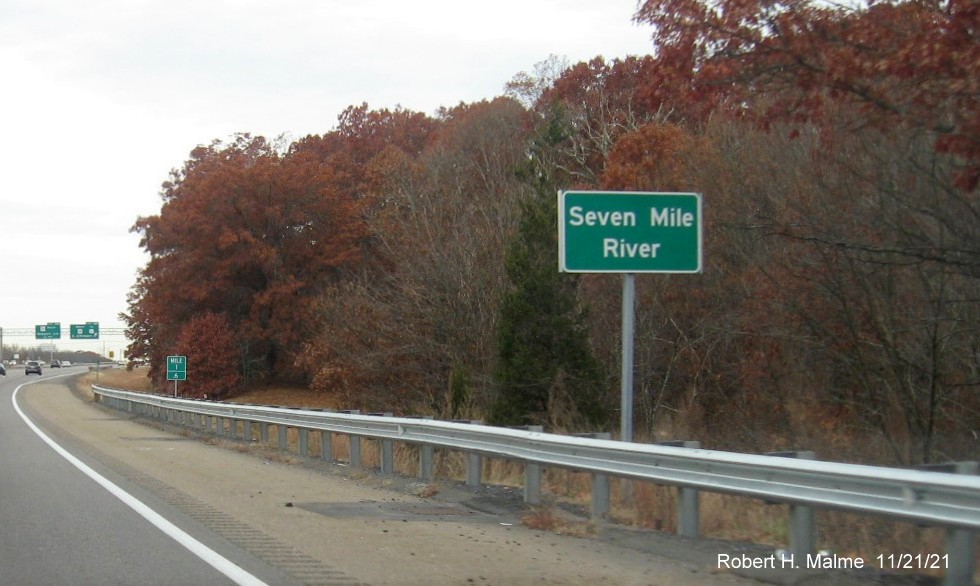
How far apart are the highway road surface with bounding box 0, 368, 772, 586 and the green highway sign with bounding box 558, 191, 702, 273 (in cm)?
293

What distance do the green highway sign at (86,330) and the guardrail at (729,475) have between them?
95731 mm

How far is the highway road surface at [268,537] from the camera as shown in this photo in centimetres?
821

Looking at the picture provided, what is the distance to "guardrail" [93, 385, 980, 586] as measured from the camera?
6.66 meters

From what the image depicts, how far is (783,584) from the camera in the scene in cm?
759

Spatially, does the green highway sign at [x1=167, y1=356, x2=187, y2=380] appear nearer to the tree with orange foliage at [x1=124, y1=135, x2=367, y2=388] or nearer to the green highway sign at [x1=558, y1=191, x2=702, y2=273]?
the tree with orange foliage at [x1=124, y1=135, x2=367, y2=388]

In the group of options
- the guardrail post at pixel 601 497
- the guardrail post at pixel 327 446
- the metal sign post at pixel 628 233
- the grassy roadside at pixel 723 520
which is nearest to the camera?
the grassy roadside at pixel 723 520

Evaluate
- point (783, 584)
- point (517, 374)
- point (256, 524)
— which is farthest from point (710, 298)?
point (783, 584)

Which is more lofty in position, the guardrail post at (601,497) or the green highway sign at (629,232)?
the green highway sign at (629,232)

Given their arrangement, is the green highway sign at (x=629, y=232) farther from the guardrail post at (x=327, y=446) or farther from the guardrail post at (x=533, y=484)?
the guardrail post at (x=327, y=446)

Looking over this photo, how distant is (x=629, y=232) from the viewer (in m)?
11.9

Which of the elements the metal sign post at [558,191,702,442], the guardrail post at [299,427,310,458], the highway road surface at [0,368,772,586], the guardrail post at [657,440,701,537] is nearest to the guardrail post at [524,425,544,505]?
the highway road surface at [0,368,772,586]

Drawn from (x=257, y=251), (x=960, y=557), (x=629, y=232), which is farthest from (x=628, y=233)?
(x=257, y=251)

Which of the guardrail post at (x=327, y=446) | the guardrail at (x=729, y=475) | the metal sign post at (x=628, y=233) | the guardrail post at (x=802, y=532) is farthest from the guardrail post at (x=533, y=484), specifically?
the guardrail post at (x=327, y=446)

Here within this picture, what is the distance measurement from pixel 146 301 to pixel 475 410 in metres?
42.5
